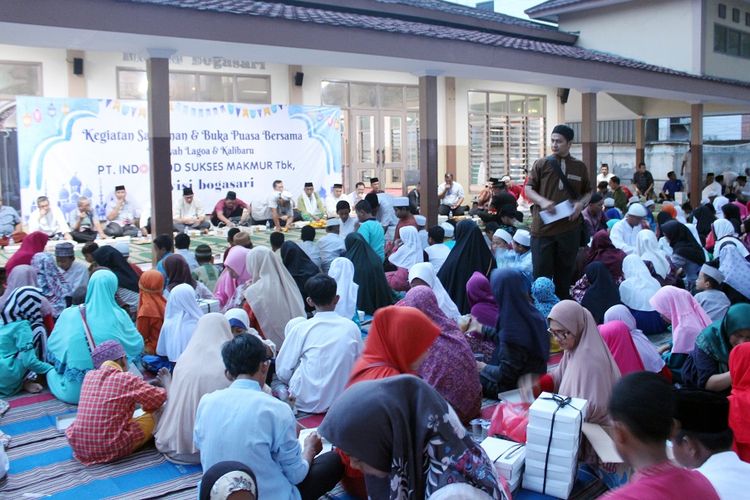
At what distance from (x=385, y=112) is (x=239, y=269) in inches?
385

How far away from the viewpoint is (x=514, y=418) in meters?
3.34

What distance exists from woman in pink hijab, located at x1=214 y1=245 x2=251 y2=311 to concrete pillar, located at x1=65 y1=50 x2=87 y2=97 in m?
6.74

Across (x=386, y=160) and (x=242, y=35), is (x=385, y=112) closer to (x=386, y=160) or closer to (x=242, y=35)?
(x=386, y=160)

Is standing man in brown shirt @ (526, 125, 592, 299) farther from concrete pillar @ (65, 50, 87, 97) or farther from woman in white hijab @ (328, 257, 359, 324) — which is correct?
concrete pillar @ (65, 50, 87, 97)

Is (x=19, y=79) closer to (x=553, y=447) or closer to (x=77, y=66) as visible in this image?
(x=77, y=66)

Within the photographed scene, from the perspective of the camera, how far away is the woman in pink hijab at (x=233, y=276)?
5613 mm

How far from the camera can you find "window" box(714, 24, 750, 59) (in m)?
16.2

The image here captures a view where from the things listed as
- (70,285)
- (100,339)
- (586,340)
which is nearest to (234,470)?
(586,340)

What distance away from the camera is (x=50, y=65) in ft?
35.7

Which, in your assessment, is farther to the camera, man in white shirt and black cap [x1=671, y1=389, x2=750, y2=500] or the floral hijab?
man in white shirt and black cap [x1=671, y1=389, x2=750, y2=500]

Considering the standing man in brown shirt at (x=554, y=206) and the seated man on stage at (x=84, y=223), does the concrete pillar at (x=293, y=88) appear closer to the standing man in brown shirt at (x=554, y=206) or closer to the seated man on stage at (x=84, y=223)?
the seated man on stage at (x=84, y=223)

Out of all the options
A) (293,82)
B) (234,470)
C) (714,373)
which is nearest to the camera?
(234,470)

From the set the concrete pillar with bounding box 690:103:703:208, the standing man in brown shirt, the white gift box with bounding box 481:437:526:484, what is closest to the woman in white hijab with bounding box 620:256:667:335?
the standing man in brown shirt

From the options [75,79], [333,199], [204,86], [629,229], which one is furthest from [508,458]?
[204,86]
